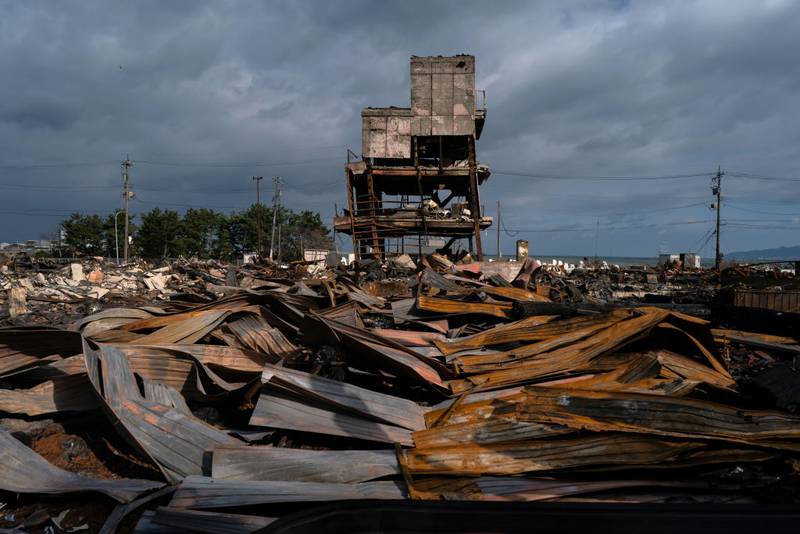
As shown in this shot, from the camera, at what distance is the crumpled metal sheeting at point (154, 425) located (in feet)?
8.29

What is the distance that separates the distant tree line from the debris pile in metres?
54.5

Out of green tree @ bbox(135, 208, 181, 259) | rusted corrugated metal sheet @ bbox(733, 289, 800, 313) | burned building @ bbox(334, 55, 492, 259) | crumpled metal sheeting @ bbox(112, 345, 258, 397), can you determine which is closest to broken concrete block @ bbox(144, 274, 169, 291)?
burned building @ bbox(334, 55, 492, 259)

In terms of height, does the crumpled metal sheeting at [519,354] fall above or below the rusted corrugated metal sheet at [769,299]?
below

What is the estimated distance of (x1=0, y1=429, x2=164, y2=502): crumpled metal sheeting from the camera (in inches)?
90.2

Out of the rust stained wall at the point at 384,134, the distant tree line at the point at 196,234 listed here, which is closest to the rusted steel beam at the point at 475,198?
the rust stained wall at the point at 384,134

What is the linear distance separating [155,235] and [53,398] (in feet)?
219

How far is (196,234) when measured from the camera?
66500 mm

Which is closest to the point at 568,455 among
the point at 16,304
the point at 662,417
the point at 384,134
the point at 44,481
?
the point at 662,417

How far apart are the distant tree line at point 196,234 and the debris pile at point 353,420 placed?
54464mm

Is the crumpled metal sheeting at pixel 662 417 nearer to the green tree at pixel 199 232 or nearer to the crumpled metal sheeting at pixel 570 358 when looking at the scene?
the crumpled metal sheeting at pixel 570 358

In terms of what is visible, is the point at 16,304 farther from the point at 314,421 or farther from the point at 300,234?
the point at 300,234

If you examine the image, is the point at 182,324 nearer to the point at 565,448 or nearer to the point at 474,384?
the point at 474,384

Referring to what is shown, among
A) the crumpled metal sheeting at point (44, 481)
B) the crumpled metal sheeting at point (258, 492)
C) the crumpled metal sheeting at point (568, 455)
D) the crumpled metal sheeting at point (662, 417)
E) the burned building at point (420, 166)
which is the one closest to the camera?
the crumpled metal sheeting at point (258, 492)

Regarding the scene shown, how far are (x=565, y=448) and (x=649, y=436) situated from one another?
0.50m
